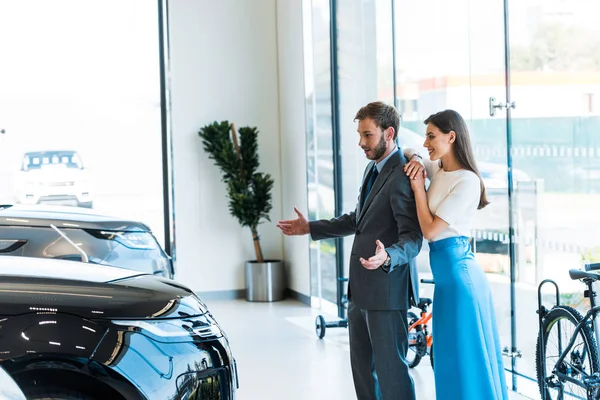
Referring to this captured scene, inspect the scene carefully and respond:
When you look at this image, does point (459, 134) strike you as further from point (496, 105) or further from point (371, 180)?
point (496, 105)

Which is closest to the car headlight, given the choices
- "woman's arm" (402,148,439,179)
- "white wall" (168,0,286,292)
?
"woman's arm" (402,148,439,179)

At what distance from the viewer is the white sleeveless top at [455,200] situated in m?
3.31

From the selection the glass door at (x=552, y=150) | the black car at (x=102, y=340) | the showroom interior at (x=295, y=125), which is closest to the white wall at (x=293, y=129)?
the showroom interior at (x=295, y=125)

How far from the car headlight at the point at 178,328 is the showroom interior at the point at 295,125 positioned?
7.30ft

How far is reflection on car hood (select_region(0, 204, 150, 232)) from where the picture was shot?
4559 millimetres

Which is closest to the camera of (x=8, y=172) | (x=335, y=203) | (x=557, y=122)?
(x=557, y=122)

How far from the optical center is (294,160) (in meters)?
8.23

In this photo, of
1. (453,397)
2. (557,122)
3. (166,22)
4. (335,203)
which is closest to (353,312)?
Result: (453,397)

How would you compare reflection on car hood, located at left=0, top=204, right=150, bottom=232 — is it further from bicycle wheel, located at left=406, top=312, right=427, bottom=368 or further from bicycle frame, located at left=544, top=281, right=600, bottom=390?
bicycle frame, located at left=544, top=281, right=600, bottom=390

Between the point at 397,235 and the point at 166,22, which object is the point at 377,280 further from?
the point at 166,22

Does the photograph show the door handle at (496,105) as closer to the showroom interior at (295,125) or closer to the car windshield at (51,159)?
the showroom interior at (295,125)

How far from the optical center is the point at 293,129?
27.0 ft

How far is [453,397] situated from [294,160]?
16.7ft

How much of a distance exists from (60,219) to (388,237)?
6.64 ft
